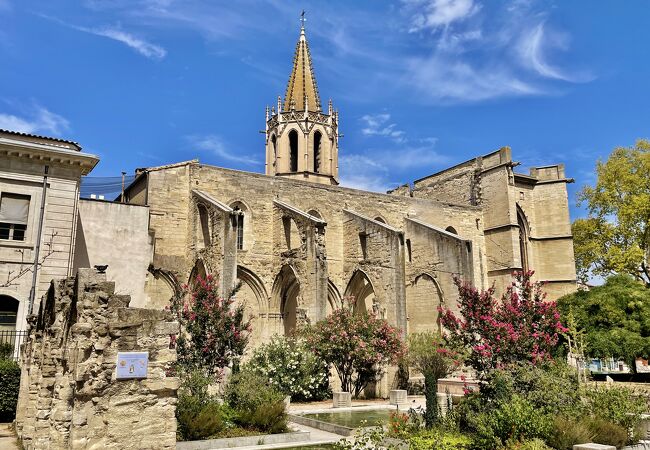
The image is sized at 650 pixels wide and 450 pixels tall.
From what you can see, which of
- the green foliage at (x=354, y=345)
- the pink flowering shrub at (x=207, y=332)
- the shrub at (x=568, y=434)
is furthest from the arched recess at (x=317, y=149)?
the shrub at (x=568, y=434)

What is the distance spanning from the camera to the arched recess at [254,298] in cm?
2131

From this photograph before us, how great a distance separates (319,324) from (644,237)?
60.2 ft

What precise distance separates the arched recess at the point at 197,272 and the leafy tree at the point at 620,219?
1956cm

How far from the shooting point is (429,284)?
23031 millimetres

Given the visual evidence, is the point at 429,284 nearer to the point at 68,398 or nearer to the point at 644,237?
the point at 644,237

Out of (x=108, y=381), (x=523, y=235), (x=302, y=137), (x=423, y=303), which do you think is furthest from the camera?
(x=302, y=137)

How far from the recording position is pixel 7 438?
10.1 m

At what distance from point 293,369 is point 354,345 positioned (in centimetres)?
203

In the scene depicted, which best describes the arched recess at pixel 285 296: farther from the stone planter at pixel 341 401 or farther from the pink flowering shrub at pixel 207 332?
the pink flowering shrub at pixel 207 332

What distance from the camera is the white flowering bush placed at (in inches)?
620

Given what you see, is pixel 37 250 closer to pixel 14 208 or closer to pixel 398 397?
pixel 14 208

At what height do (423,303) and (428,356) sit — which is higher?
(423,303)

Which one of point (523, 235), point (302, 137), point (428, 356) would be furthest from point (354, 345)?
point (302, 137)

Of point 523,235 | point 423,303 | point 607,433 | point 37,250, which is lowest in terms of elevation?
point 607,433
